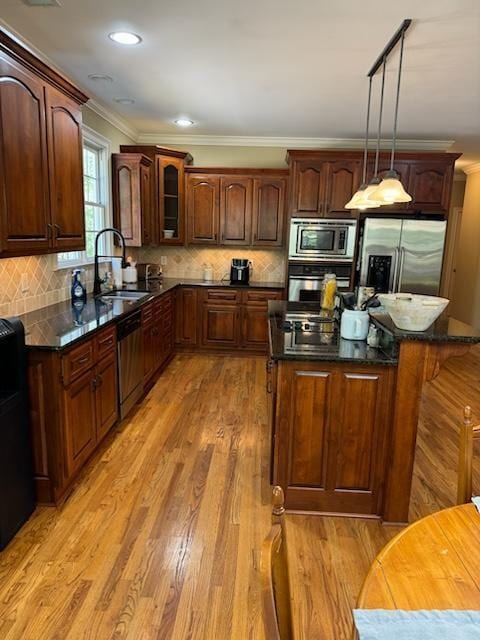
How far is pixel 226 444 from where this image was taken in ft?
10.4

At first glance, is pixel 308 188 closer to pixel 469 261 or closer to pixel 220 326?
pixel 220 326

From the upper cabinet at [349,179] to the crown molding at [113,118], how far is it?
1.94 metres

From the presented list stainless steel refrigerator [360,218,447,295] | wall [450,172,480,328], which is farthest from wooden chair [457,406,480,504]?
wall [450,172,480,328]

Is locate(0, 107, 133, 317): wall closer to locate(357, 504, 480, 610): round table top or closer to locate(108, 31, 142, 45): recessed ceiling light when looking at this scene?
locate(108, 31, 142, 45): recessed ceiling light

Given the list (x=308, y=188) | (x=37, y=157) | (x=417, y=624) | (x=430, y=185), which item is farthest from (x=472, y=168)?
(x=417, y=624)

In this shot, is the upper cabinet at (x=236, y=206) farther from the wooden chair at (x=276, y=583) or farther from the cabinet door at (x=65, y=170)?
the wooden chair at (x=276, y=583)

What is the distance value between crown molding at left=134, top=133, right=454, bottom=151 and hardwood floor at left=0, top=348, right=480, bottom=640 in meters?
3.56

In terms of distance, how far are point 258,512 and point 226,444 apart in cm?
80

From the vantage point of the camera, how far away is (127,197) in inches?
187

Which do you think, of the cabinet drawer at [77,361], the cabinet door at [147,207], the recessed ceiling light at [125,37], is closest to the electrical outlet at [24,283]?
the cabinet drawer at [77,361]

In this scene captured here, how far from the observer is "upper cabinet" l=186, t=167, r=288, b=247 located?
537cm

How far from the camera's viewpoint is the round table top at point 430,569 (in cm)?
89

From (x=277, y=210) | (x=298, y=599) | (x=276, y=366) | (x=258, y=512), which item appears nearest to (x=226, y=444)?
(x=258, y=512)

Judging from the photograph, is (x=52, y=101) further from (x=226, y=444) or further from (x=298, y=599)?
(x=298, y=599)
